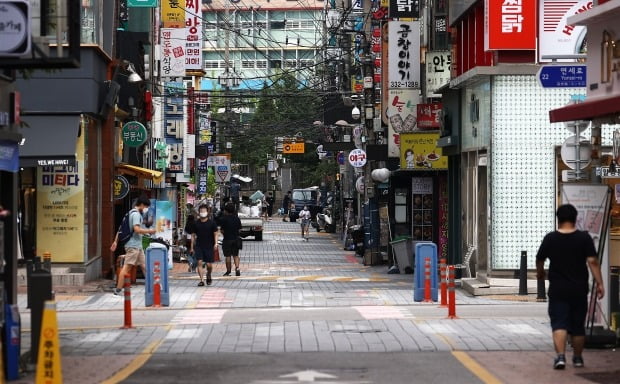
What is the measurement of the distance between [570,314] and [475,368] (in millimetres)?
1208

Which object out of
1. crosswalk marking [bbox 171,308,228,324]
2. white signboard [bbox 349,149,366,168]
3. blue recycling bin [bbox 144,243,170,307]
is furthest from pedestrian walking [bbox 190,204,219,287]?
white signboard [bbox 349,149,366,168]

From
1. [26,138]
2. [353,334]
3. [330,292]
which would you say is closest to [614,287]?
[353,334]

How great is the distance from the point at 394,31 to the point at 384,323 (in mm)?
20269

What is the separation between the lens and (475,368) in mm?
13766

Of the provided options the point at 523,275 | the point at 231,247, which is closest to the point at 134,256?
the point at 523,275

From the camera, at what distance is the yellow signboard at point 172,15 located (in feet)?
150

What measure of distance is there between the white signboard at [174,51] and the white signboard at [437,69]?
1263cm

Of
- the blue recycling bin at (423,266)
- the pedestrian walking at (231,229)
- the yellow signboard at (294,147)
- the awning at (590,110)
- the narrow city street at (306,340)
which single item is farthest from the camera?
the yellow signboard at (294,147)

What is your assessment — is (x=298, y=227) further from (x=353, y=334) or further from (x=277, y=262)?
(x=353, y=334)

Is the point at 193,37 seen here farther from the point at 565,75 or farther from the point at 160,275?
the point at 565,75

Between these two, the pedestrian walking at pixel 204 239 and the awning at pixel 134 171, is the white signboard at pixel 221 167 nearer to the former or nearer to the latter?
the awning at pixel 134 171

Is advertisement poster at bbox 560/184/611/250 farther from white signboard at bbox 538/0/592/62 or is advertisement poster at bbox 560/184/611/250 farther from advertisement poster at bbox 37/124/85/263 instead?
advertisement poster at bbox 37/124/85/263

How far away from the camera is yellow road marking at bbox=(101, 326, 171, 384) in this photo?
13133 mm

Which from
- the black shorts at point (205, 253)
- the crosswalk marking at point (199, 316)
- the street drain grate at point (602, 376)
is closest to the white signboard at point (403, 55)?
the black shorts at point (205, 253)
